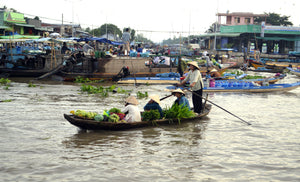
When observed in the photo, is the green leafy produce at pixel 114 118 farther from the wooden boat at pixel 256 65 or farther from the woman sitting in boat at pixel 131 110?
the wooden boat at pixel 256 65

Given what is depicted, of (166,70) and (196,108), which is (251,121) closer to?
(196,108)

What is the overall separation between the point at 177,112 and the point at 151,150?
6.76 ft

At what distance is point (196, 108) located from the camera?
8.80 m

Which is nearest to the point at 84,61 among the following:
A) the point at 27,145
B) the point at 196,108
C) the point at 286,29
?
the point at 196,108

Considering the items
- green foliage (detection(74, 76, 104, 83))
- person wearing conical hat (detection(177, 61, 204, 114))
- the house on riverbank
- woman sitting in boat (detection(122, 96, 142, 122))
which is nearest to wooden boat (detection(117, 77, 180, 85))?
green foliage (detection(74, 76, 104, 83))

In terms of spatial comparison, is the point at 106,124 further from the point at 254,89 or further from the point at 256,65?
the point at 256,65

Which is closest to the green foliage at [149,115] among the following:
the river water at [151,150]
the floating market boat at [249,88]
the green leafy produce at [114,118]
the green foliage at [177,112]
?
the river water at [151,150]

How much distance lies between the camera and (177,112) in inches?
311

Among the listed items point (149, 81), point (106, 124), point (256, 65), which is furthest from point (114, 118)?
point (256, 65)

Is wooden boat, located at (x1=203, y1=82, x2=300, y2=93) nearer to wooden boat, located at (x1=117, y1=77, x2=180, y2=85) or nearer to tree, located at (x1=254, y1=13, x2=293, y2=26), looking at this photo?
wooden boat, located at (x1=117, y1=77, x2=180, y2=85)

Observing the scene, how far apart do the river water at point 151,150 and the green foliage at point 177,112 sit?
0.28 metres

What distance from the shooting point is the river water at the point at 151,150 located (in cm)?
486

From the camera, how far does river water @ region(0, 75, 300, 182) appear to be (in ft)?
15.9

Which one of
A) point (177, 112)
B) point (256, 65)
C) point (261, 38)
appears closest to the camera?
point (177, 112)
